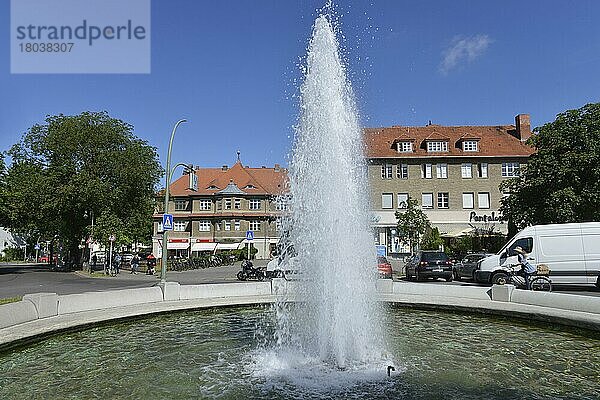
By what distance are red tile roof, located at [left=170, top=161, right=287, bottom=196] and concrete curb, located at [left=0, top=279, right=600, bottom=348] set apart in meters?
56.1

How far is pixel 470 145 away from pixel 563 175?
85.6 ft

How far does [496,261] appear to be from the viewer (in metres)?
23.0

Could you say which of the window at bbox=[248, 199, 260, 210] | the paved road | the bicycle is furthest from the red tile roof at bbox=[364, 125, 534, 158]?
the bicycle

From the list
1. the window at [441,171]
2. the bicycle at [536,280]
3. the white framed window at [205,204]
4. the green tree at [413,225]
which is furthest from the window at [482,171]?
the bicycle at [536,280]

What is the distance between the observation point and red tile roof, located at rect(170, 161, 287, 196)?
7456 cm

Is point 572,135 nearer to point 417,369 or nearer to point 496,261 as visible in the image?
point 496,261

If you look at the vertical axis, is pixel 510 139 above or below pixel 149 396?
above

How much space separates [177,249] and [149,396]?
66.8m

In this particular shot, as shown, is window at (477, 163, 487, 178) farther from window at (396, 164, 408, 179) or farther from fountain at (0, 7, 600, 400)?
fountain at (0, 7, 600, 400)

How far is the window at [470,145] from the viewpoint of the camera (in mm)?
58688

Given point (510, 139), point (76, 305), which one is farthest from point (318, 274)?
point (510, 139)

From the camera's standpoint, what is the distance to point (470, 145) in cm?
5888

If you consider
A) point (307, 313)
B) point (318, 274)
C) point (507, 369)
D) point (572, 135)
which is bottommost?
point (507, 369)

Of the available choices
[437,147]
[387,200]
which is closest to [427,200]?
[387,200]
